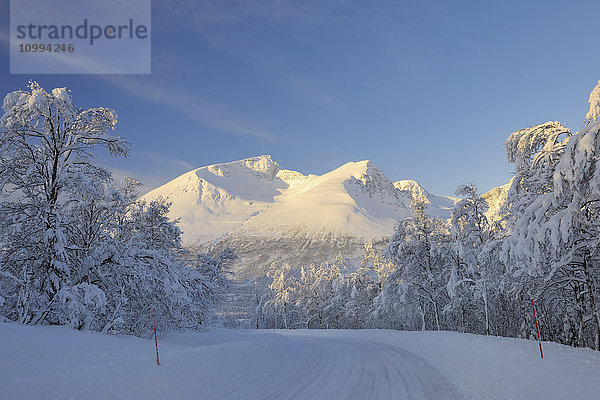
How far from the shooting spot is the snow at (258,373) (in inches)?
250

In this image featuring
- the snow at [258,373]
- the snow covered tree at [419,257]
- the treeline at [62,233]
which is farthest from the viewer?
the snow covered tree at [419,257]

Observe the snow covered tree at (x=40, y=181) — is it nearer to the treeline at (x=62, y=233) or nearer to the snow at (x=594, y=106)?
the treeline at (x=62, y=233)

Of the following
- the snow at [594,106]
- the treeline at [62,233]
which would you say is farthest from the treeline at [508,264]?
the treeline at [62,233]

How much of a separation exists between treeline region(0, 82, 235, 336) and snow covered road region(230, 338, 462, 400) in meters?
5.43

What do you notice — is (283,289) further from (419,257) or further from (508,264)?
(508,264)

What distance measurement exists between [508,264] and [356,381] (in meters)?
5.14

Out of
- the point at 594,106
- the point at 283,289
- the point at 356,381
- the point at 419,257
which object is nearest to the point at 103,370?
the point at 356,381

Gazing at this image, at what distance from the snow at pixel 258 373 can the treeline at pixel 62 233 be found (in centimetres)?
279

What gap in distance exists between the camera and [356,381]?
31.8 feet

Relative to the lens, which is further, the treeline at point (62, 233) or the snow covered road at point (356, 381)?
the treeline at point (62, 233)

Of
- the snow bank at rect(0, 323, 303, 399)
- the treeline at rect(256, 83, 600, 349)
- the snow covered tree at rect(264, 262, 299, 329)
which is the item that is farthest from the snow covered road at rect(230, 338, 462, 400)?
the snow covered tree at rect(264, 262, 299, 329)

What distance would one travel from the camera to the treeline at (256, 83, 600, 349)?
776 centimetres

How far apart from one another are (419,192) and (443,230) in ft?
12.5

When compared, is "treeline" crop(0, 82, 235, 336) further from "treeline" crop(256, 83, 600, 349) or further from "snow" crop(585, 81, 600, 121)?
"snow" crop(585, 81, 600, 121)
